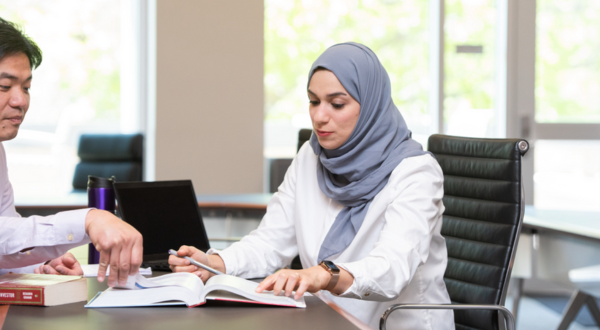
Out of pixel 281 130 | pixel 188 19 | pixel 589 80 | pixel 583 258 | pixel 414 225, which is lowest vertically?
pixel 583 258

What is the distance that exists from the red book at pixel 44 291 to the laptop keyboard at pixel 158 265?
1.39 feet

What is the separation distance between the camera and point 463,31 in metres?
4.63

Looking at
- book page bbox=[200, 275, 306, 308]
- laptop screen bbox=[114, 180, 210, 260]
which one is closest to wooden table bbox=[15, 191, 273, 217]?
laptop screen bbox=[114, 180, 210, 260]

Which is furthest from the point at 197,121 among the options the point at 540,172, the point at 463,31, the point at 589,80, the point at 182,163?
the point at 589,80

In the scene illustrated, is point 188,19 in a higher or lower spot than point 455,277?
higher

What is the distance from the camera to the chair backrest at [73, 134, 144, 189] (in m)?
3.59

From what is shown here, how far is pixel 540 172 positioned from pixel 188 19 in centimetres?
281

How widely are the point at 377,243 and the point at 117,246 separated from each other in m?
0.64

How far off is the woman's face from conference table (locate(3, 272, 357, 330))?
0.61 metres

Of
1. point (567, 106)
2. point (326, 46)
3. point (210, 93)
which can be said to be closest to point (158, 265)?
point (210, 93)

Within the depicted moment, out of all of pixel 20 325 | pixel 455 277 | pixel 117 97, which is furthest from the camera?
pixel 117 97

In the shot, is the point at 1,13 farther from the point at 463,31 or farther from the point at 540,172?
the point at 540,172

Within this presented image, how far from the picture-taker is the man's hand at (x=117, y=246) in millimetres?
1124

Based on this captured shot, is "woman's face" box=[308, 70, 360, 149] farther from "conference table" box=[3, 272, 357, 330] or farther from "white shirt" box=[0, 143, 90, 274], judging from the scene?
"white shirt" box=[0, 143, 90, 274]
